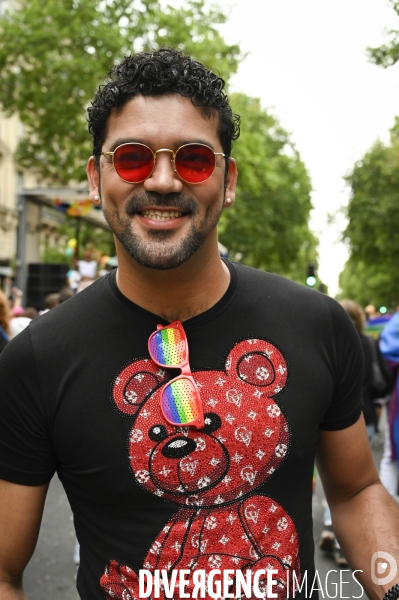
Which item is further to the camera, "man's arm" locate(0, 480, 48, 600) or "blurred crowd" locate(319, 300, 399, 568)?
"blurred crowd" locate(319, 300, 399, 568)

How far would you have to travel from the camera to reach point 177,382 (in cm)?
175

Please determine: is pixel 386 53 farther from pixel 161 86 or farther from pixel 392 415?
pixel 161 86

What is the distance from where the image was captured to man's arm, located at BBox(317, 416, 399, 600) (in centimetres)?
178

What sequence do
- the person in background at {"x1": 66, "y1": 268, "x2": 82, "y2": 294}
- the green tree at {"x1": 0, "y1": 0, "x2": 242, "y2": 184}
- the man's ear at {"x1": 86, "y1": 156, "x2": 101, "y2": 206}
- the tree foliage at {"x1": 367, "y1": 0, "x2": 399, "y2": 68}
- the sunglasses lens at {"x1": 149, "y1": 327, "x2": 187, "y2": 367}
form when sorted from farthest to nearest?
the green tree at {"x1": 0, "y1": 0, "x2": 242, "y2": 184}
the person in background at {"x1": 66, "y1": 268, "x2": 82, "y2": 294}
the tree foliage at {"x1": 367, "y1": 0, "x2": 399, "y2": 68}
the man's ear at {"x1": 86, "y1": 156, "x2": 101, "y2": 206}
the sunglasses lens at {"x1": 149, "y1": 327, "x2": 187, "y2": 367}

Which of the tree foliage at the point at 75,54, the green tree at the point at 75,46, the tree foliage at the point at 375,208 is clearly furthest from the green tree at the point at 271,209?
the green tree at the point at 75,46

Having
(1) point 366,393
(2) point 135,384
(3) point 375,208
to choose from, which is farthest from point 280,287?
(3) point 375,208

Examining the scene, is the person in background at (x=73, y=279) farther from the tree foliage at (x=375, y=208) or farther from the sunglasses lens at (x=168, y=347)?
the tree foliage at (x=375, y=208)

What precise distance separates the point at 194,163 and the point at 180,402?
2.00 feet

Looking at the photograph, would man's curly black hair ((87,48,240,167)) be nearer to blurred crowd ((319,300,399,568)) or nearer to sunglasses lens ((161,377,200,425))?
sunglasses lens ((161,377,200,425))

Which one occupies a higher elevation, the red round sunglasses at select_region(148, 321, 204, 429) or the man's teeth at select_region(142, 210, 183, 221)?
the man's teeth at select_region(142, 210, 183, 221)

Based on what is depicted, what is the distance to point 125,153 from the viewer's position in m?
1.76

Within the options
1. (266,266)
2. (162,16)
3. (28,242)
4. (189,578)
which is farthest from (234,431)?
(266,266)

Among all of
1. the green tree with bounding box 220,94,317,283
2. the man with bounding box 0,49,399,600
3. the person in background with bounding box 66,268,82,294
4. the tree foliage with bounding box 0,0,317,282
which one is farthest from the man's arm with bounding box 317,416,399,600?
the green tree with bounding box 220,94,317,283

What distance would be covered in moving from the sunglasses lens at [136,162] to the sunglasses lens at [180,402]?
1.74 ft
